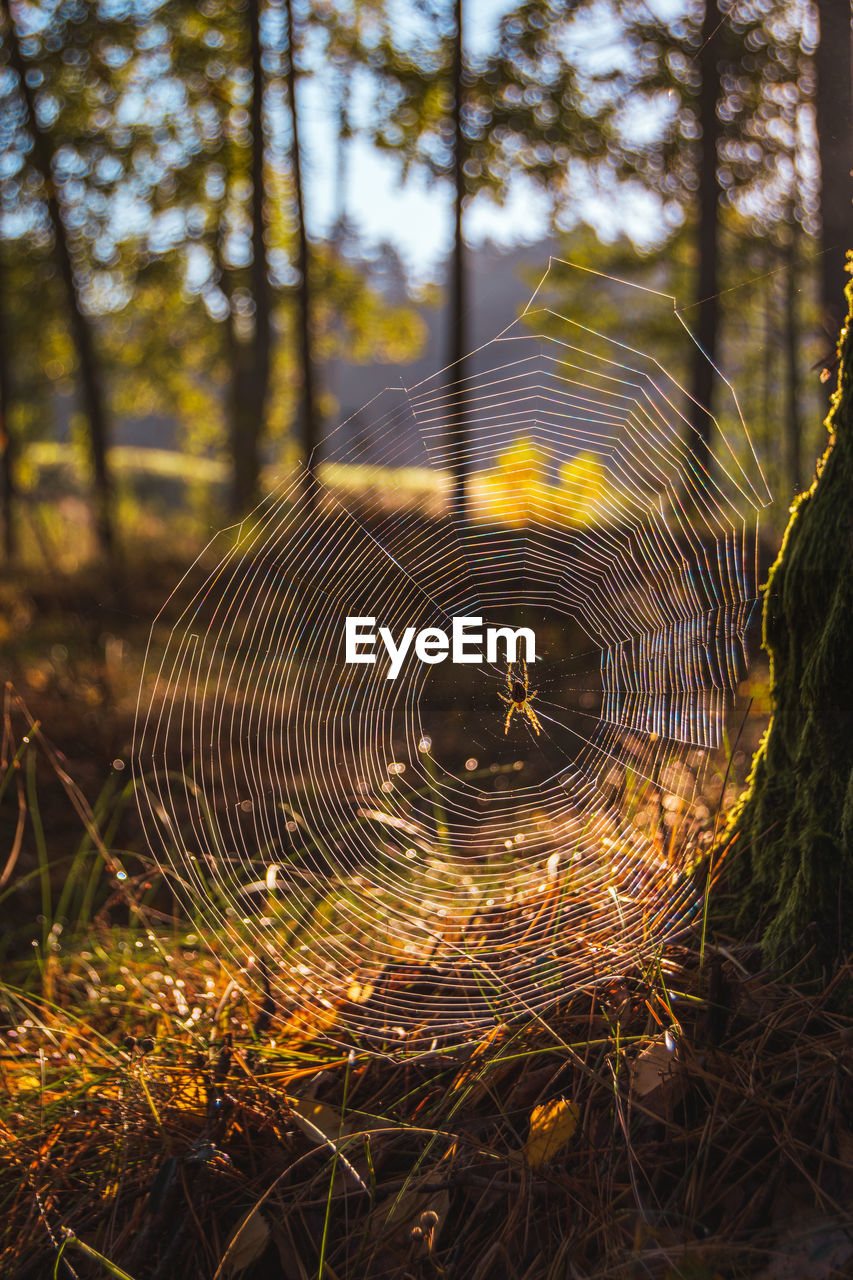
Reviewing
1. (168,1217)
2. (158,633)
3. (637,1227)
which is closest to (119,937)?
(168,1217)

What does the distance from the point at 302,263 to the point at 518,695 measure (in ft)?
31.4

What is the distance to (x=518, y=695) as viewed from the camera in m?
2.46

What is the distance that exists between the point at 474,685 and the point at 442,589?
32cm

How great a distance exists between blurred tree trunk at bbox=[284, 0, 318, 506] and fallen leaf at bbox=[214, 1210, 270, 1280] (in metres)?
8.85

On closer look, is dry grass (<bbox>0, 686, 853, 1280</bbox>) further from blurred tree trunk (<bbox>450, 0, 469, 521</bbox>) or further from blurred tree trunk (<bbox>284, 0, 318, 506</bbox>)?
blurred tree trunk (<bbox>284, 0, 318, 506</bbox>)

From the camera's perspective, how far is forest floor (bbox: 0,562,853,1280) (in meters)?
1.08

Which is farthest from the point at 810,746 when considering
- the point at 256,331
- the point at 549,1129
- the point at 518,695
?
the point at 256,331

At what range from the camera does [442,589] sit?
9.20 feet

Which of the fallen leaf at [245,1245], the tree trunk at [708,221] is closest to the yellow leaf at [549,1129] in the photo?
the fallen leaf at [245,1245]

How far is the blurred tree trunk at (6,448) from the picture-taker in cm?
1038

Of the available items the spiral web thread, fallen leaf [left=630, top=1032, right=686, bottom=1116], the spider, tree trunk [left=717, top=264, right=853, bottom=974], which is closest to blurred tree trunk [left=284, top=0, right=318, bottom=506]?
the spiral web thread

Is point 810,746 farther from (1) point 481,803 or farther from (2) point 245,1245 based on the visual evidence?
(1) point 481,803

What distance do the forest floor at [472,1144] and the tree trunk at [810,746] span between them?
0.32 feet

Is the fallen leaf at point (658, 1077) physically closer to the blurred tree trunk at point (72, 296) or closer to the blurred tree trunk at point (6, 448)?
the blurred tree trunk at point (72, 296)
